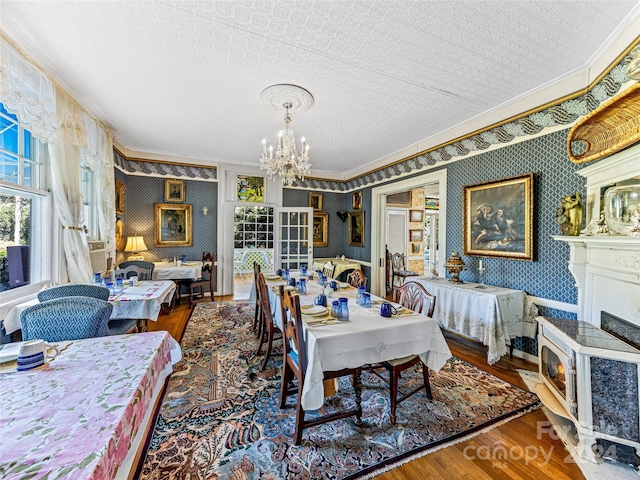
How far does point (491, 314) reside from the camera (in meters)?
2.90

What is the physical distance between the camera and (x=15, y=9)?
6.17ft

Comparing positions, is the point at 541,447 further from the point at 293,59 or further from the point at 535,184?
the point at 293,59

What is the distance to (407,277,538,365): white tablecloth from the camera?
288 cm

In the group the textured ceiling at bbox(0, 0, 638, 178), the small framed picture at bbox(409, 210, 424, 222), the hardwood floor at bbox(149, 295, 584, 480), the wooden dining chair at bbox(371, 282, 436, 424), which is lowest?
the hardwood floor at bbox(149, 295, 584, 480)

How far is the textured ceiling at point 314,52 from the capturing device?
187 cm

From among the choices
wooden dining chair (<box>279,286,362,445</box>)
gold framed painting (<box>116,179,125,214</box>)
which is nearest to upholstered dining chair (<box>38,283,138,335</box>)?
wooden dining chair (<box>279,286,362,445</box>)

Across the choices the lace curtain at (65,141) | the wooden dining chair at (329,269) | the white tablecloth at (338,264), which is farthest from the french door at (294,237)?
the lace curtain at (65,141)

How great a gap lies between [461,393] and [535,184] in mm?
2382

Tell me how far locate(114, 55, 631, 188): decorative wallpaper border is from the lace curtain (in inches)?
45.1

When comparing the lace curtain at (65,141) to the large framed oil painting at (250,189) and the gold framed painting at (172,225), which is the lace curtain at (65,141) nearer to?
the gold framed painting at (172,225)

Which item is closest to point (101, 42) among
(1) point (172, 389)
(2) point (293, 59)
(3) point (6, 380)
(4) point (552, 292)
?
(2) point (293, 59)

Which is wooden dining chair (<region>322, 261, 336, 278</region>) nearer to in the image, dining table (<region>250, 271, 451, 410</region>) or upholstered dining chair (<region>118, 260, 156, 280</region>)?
upholstered dining chair (<region>118, 260, 156, 280</region>)

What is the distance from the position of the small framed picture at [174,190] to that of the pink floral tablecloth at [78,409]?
4.70 meters

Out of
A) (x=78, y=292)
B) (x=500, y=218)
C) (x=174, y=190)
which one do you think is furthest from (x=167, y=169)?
(x=500, y=218)
